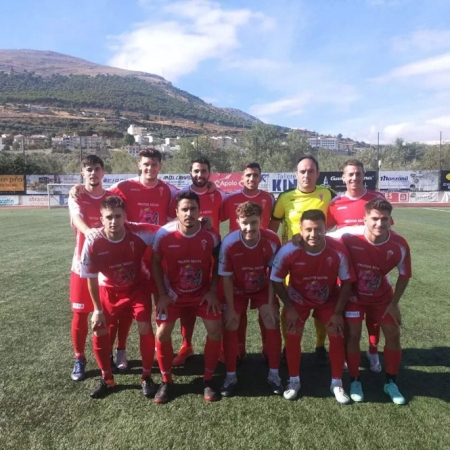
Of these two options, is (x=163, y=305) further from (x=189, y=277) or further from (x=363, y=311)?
(x=363, y=311)

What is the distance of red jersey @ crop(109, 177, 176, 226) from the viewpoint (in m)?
4.00

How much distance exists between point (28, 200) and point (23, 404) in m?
25.6

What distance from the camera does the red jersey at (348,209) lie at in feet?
12.3

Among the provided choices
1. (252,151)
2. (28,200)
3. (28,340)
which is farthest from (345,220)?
(252,151)

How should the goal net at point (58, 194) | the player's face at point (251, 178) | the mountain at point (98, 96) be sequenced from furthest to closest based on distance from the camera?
the mountain at point (98, 96)
the goal net at point (58, 194)
the player's face at point (251, 178)

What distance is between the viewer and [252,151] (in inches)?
1809

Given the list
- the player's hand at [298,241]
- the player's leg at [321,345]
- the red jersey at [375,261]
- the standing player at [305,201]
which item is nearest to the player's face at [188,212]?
the player's hand at [298,241]

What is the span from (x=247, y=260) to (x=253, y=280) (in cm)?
19

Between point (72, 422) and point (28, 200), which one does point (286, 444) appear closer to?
point (72, 422)

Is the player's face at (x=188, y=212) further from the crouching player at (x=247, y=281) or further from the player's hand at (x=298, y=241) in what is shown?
the player's hand at (x=298, y=241)

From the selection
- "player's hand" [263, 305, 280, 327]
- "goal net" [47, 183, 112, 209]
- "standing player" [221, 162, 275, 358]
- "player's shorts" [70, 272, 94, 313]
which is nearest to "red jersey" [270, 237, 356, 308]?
"player's hand" [263, 305, 280, 327]

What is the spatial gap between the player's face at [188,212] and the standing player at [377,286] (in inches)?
49.8

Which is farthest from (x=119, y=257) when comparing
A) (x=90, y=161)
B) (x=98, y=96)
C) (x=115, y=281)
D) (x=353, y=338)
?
(x=98, y=96)

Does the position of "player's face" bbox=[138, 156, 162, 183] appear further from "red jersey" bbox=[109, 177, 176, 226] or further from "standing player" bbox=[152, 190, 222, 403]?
"standing player" bbox=[152, 190, 222, 403]
